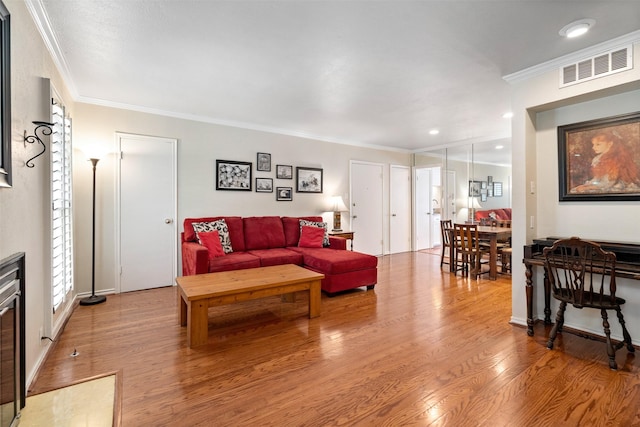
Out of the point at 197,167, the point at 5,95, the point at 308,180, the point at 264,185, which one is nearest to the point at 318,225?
the point at 308,180

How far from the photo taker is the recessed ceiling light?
7.08 ft

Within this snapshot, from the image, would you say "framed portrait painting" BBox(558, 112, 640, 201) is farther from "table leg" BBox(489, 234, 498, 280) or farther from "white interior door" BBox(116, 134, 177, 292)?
"white interior door" BBox(116, 134, 177, 292)

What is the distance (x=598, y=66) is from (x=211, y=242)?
4225 mm

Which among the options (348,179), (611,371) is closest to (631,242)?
(611,371)

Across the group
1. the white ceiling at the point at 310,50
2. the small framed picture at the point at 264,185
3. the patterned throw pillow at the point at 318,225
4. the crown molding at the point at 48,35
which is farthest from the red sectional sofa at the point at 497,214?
the crown molding at the point at 48,35

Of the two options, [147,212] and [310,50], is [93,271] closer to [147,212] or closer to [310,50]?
[147,212]

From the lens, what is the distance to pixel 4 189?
1617 mm

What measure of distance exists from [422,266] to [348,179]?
2177mm

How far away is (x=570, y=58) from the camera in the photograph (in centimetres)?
262

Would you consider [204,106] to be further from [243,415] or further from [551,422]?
[551,422]

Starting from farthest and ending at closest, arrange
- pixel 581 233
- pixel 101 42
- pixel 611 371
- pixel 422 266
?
pixel 422 266 → pixel 581 233 → pixel 101 42 → pixel 611 371

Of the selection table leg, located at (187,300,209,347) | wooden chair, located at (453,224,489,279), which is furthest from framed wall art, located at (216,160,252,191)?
wooden chair, located at (453,224,489,279)

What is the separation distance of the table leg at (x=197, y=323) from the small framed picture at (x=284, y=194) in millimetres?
2979

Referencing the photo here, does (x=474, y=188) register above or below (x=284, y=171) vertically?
below
